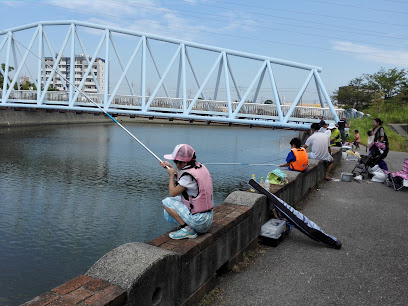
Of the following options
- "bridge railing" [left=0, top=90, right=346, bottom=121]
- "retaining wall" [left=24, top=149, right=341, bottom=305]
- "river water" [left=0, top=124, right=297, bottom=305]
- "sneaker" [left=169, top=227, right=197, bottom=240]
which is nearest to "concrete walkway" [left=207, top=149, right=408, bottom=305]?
"retaining wall" [left=24, top=149, right=341, bottom=305]

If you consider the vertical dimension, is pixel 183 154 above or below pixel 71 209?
above

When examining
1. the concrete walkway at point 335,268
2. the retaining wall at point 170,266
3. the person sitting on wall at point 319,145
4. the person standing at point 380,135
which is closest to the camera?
the retaining wall at point 170,266

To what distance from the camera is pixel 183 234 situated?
439cm

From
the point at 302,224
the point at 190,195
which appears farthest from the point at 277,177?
the point at 190,195

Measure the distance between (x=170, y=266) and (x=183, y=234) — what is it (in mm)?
727

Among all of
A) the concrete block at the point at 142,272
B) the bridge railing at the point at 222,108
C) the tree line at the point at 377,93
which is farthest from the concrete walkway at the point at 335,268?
the tree line at the point at 377,93

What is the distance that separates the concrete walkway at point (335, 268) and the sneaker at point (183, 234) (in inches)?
32.5

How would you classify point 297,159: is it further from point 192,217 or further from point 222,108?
point 222,108

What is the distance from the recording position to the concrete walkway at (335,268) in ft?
15.0

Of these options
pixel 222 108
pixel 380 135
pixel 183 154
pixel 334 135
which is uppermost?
pixel 222 108

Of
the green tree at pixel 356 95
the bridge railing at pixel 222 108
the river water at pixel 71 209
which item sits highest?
the green tree at pixel 356 95

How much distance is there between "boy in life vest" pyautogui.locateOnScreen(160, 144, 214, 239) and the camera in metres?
4.33

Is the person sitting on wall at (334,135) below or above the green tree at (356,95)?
below

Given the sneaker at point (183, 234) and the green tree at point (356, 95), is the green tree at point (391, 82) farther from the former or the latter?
the sneaker at point (183, 234)
